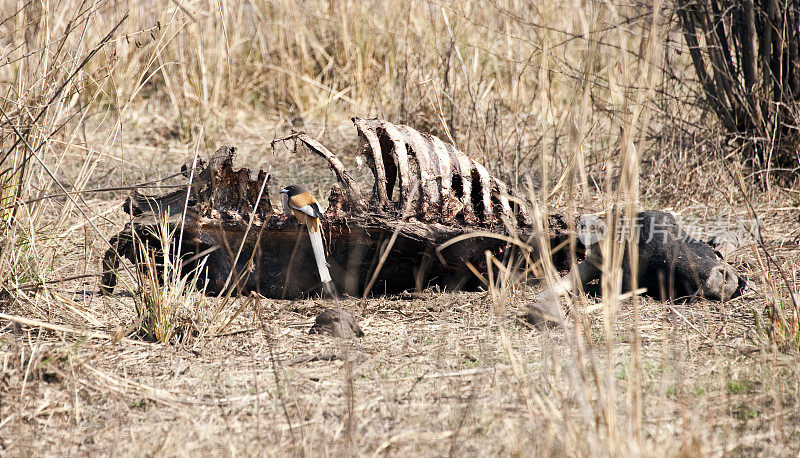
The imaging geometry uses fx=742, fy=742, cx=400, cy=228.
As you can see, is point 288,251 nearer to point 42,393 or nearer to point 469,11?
point 42,393

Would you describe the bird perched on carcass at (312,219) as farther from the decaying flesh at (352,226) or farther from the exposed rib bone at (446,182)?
the exposed rib bone at (446,182)

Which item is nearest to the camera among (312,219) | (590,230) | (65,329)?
(65,329)

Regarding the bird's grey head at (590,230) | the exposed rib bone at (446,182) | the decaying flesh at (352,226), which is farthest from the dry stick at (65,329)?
the bird's grey head at (590,230)

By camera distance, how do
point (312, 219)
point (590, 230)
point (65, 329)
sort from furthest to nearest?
point (590, 230) < point (312, 219) < point (65, 329)

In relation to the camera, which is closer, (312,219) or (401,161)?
(312,219)

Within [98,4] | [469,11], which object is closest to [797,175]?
[469,11]

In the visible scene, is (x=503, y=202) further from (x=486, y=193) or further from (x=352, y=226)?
(x=352, y=226)

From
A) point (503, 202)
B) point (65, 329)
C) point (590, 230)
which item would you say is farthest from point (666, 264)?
point (65, 329)

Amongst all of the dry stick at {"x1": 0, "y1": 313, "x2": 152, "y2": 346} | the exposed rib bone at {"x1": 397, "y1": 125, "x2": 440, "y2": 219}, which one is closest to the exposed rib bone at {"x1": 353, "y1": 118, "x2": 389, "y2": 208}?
the exposed rib bone at {"x1": 397, "y1": 125, "x2": 440, "y2": 219}

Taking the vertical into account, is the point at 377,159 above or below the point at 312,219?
above

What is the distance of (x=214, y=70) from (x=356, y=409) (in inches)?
215

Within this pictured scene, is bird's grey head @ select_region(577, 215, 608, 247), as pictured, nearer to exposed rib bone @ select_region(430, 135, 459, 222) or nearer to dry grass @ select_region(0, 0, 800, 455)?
dry grass @ select_region(0, 0, 800, 455)

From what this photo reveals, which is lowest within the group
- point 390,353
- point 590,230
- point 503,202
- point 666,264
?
point 390,353

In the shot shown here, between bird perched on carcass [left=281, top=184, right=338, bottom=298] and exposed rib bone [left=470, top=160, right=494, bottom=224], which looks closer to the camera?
bird perched on carcass [left=281, top=184, right=338, bottom=298]
